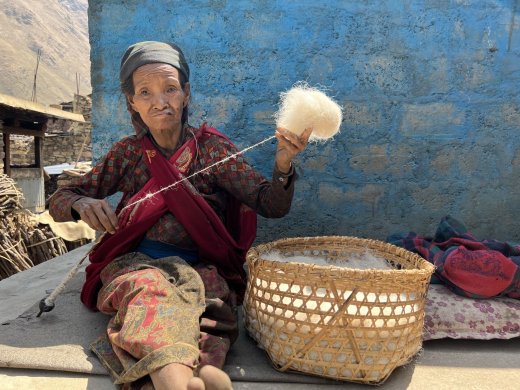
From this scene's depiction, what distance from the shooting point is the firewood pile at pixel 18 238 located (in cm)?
650

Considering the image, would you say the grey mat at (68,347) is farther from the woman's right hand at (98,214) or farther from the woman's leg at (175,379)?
the woman's right hand at (98,214)

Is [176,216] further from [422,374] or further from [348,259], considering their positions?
[422,374]

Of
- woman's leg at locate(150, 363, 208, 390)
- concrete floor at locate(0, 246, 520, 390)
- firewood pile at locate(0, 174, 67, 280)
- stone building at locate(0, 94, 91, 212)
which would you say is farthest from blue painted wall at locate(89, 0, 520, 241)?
stone building at locate(0, 94, 91, 212)

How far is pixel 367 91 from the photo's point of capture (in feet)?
10.3

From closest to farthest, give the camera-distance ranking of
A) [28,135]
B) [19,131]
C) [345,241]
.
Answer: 1. [345,241]
2. [19,131]
3. [28,135]

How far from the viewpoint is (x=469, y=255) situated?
2.22m

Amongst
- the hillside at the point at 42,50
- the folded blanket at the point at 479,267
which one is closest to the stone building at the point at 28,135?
the folded blanket at the point at 479,267

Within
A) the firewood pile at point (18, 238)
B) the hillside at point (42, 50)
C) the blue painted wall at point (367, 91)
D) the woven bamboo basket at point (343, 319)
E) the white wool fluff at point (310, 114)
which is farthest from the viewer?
the hillside at point (42, 50)

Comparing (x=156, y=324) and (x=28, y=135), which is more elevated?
(x=156, y=324)

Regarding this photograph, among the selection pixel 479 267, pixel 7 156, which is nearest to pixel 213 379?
pixel 479 267

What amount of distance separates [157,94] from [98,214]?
2.11ft

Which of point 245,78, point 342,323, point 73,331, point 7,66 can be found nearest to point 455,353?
point 342,323

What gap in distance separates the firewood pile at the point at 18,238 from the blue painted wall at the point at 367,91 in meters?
4.27

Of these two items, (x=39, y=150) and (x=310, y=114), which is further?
(x=39, y=150)
